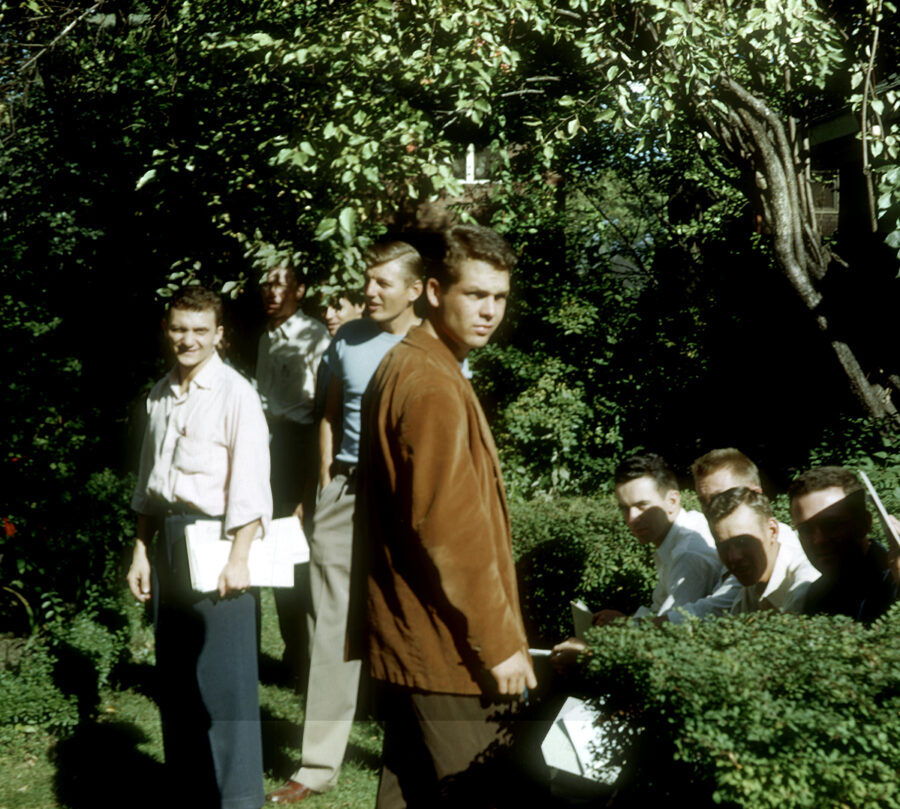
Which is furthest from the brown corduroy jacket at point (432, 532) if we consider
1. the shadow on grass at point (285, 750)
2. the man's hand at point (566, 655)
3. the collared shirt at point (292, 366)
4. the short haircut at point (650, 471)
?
the collared shirt at point (292, 366)

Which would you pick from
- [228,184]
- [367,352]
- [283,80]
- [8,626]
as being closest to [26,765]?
[8,626]

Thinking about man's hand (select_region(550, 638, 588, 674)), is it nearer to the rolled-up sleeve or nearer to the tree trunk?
the rolled-up sleeve

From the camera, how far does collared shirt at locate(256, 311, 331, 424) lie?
571cm

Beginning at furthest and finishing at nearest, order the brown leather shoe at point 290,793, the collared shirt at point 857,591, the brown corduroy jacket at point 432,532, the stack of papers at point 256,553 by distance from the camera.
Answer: the brown leather shoe at point 290,793 < the stack of papers at point 256,553 < the collared shirt at point 857,591 < the brown corduroy jacket at point 432,532

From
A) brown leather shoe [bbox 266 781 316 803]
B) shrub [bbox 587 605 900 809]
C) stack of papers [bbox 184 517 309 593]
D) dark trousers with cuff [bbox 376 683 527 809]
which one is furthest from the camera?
brown leather shoe [bbox 266 781 316 803]

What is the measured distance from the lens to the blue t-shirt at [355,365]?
4.58 metres

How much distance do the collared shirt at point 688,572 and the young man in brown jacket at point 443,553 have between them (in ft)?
4.98

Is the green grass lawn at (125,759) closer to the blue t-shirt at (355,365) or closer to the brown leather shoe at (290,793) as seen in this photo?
the brown leather shoe at (290,793)

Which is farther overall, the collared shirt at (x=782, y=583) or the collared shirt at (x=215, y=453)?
the collared shirt at (x=215, y=453)

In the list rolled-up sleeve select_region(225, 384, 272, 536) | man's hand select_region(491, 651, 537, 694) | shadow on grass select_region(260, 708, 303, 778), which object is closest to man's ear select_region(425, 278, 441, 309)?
man's hand select_region(491, 651, 537, 694)

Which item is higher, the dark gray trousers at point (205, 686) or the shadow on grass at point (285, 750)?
the dark gray trousers at point (205, 686)

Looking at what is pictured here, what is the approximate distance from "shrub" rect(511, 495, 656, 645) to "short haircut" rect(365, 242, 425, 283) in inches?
65.5

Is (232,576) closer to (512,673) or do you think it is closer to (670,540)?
(512,673)

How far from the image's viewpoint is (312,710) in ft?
14.4
